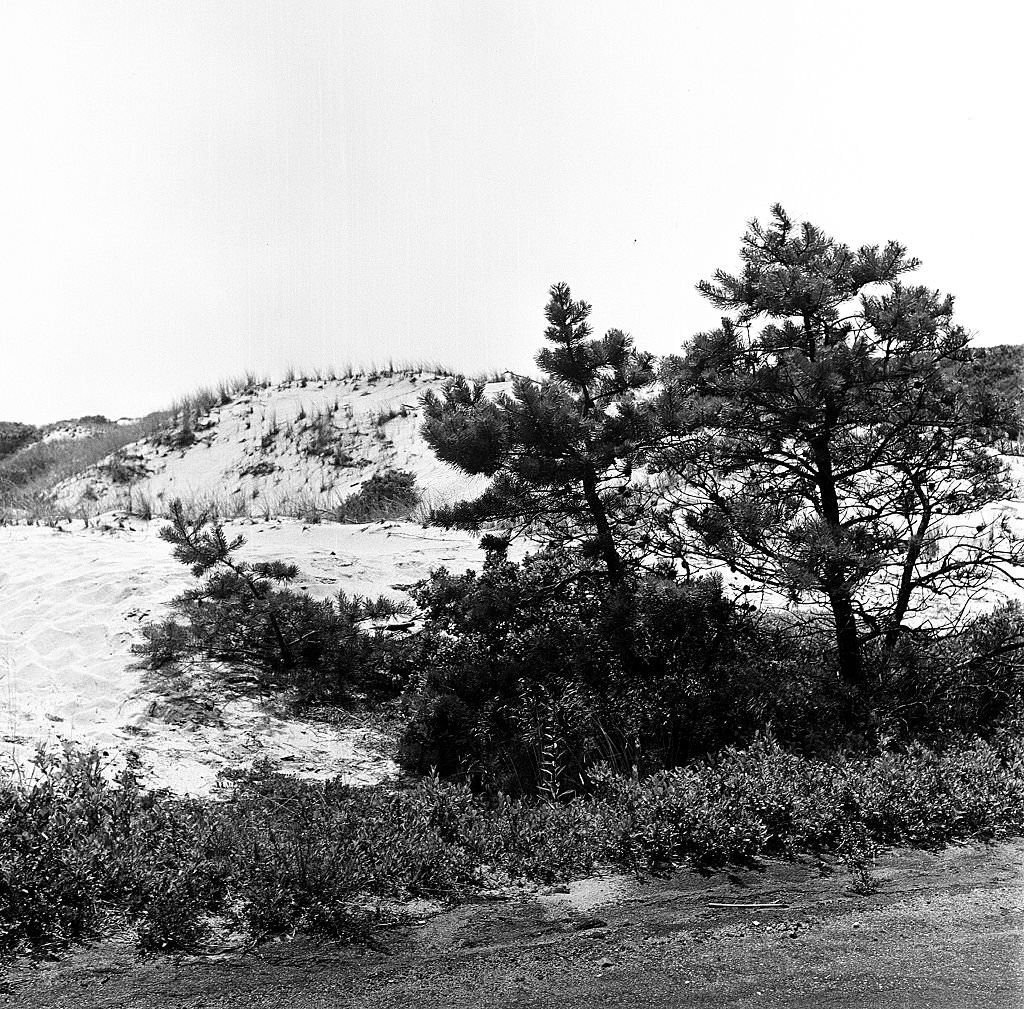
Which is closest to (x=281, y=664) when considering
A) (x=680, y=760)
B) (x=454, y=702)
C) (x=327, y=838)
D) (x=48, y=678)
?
(x=48, y=678)

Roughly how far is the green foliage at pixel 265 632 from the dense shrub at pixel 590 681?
60.5 inches

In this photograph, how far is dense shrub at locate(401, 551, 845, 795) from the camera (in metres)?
6.41

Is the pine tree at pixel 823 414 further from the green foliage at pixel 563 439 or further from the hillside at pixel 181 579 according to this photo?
the hillside at pixel 181 579

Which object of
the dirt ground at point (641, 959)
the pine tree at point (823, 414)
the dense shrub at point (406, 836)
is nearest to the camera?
the dirt ground at point (641, 959)

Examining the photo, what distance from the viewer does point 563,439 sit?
6.73 metres

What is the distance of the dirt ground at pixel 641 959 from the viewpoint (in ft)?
9.96

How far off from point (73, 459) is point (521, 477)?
21.7m

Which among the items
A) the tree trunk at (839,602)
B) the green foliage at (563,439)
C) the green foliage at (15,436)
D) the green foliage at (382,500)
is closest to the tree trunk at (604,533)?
the green foliage at (563,439)

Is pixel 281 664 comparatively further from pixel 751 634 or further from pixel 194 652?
pixel 751 634

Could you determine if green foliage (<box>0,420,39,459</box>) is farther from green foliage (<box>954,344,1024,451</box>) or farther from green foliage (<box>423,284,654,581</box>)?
green foliage (<box>954,344,1024,451</box>)

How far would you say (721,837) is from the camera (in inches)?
167

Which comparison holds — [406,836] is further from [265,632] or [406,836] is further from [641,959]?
[265,632]

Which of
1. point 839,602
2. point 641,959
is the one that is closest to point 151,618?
point 839,602

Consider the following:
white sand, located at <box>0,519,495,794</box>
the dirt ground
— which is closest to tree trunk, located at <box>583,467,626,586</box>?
white sand, located at <box>0,519,495,794</box>
